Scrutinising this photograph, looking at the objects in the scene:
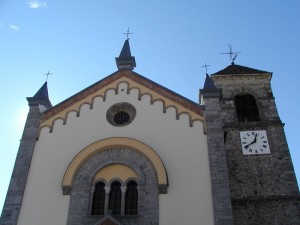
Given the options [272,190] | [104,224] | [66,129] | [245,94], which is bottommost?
[104,224]

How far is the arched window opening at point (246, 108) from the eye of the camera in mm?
27297

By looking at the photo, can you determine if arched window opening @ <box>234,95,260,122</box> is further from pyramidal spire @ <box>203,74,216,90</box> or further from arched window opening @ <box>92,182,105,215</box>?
arched window opening @ <box>92,182,105,215</box>

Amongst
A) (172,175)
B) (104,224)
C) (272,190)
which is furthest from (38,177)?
(272,190)

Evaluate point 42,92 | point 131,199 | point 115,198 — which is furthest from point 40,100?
point 131,199

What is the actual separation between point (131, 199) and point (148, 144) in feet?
8.63

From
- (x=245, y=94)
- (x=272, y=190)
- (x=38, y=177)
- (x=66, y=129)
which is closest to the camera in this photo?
(x=38, y=177)

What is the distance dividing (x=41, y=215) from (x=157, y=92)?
7.99m

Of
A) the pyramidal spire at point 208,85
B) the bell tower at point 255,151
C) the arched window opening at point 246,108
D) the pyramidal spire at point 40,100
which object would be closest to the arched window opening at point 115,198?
the bell tower at point 255,151

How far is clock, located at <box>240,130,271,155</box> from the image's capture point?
81.5ft

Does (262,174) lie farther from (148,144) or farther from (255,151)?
(148,144)

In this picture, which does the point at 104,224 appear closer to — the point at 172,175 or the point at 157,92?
the point at 172,175

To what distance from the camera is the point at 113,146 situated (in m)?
17.5

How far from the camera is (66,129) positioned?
18453 mm

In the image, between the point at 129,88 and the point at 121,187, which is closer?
the point at 121,187
